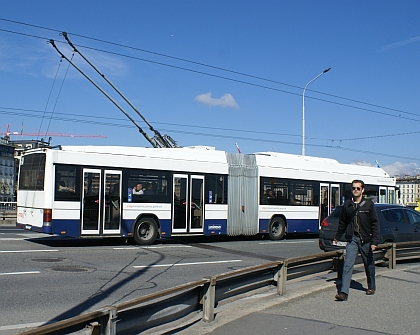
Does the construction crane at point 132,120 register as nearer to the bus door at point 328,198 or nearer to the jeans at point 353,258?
the bus door at point 328,198

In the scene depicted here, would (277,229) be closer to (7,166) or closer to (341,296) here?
(341,296)

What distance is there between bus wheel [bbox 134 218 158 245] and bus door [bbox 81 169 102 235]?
1.51 metres

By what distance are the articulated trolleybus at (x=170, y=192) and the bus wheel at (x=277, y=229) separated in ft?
0.13

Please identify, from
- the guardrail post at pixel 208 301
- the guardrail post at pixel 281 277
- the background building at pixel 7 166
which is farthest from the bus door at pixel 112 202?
the background building at pixel 7 166

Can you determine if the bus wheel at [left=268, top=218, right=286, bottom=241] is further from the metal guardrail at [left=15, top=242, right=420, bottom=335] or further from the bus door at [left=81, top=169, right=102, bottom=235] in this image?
the metal guardrail at [left=15, top=242, right=420, bottom=335]

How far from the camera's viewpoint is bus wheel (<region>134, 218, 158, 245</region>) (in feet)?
56.7

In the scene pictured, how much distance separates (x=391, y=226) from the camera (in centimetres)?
1427

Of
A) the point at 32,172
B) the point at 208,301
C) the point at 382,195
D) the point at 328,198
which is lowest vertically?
the point at 208,301

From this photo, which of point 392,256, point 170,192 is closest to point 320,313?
point 392,256

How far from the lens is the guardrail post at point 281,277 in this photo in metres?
8.81

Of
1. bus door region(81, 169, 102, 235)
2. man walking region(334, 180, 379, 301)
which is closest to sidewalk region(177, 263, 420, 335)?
man walking region(334, 180, 379, 301)

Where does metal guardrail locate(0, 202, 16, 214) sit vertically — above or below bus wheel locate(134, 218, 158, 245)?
above

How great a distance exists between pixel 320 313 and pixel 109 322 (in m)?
3.70

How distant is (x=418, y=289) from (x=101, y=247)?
9674 mm
